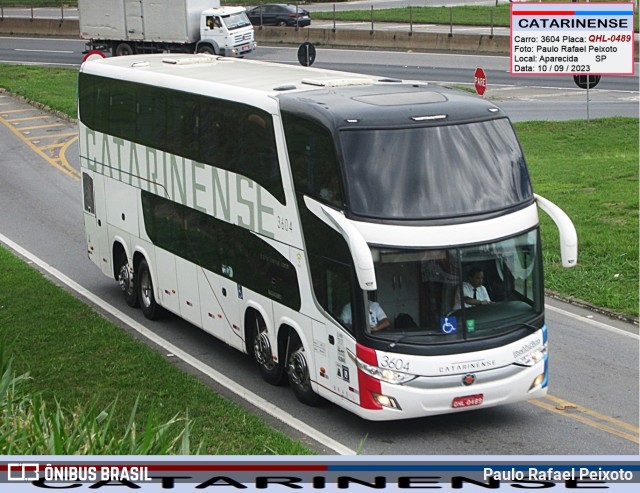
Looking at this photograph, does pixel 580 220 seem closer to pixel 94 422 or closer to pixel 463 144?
pixel 463 144

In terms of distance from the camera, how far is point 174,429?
13047 mm

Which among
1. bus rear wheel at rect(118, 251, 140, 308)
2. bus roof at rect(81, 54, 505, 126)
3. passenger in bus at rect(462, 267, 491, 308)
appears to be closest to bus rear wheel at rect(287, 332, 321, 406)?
passenger in bus at rect(462, 267, 491, 308)

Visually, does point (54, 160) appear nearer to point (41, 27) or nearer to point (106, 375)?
point (106, 375)

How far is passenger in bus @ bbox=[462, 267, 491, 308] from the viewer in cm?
1309

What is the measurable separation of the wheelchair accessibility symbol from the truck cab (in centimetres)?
4049

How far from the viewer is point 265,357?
1553 centimetres

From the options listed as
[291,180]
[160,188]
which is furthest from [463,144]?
[160,188]

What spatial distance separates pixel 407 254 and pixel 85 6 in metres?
45.8

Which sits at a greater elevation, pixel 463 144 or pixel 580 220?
pixel 463 144

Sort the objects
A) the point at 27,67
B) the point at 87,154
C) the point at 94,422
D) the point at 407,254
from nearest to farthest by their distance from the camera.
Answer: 1. the point at 94,422
2. the point at 407,254
3. the point at 87,154
4. the point at 27,67

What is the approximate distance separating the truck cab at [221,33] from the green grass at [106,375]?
33.5 m

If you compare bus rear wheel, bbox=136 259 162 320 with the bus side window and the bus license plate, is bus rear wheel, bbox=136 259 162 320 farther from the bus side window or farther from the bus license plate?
the bus license plate

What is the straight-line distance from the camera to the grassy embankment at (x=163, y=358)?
45.3 ft

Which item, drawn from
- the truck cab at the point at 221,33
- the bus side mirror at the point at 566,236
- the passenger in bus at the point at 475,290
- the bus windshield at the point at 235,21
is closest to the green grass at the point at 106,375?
the passenger in bus at the point at 475,290
